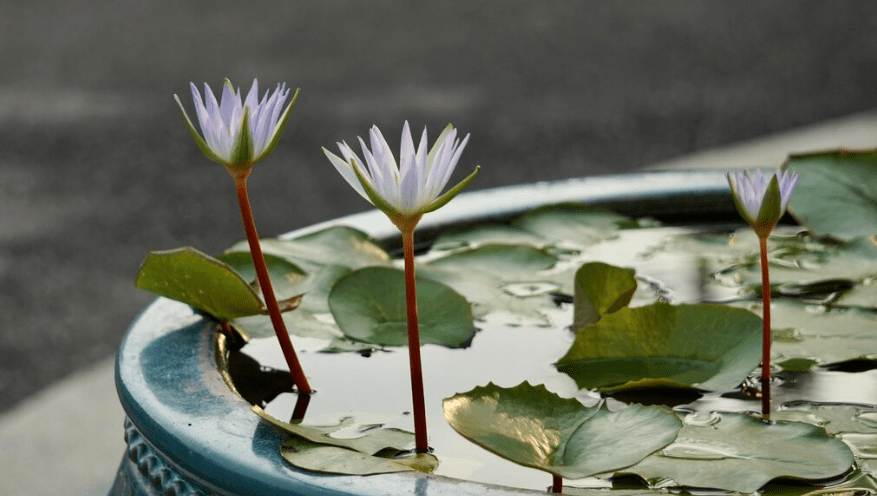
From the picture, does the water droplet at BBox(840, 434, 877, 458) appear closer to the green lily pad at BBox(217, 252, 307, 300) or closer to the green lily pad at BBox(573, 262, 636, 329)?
the green lily pad at BBox(573, 262, 636, 329)

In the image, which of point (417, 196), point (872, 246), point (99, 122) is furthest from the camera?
point (99, 122)

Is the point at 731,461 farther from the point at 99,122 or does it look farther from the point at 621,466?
the point at 99,122

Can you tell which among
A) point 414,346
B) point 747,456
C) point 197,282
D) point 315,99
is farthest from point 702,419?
point 315,99

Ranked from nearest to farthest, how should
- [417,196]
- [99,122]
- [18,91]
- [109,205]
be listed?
[417,196], [109,205], [99,122], [18,91]

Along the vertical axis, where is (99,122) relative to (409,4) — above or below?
below

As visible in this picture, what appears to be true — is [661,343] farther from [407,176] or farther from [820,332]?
[407,176]

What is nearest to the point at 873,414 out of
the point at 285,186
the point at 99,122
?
the point at 285,186
